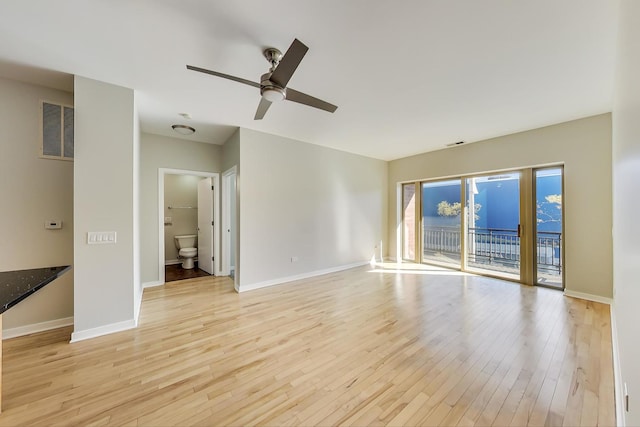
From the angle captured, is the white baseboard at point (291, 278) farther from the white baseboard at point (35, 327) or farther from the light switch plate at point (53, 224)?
the light switch plate at point (53, 224)

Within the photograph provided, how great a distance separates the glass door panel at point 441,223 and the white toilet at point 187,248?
548 cm

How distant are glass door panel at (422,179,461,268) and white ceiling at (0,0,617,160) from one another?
7.01ft

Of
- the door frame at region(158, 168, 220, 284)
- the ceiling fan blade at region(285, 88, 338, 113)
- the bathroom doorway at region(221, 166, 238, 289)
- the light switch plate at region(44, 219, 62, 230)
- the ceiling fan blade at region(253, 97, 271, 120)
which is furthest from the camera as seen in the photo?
the bathroom doorway at region(221, 166, 238, 289)

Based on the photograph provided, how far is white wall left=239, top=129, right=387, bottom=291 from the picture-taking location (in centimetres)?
385

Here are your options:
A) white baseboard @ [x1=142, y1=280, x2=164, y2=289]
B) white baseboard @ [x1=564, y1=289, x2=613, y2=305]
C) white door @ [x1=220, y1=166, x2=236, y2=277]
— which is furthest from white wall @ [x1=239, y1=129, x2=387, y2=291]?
white baseboard @ [x1=564, y1=289, x2=613, y2=305]

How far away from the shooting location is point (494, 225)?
458 centimetres

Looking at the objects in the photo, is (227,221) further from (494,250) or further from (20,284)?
(494,250)

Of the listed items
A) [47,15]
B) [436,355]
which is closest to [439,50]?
[436,355]

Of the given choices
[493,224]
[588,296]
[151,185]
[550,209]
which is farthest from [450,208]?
[151,185]

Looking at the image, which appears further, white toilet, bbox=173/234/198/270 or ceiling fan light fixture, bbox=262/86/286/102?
white toilet, bbox=173/234/198/270

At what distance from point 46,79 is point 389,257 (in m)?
6.53

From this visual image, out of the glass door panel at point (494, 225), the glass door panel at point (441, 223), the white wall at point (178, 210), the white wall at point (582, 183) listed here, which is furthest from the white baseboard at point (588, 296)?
the white wall at point (178, 210)

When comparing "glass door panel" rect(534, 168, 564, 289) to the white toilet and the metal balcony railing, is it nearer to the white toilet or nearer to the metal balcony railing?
the metal balcony railing

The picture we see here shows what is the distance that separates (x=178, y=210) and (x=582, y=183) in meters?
7.90
